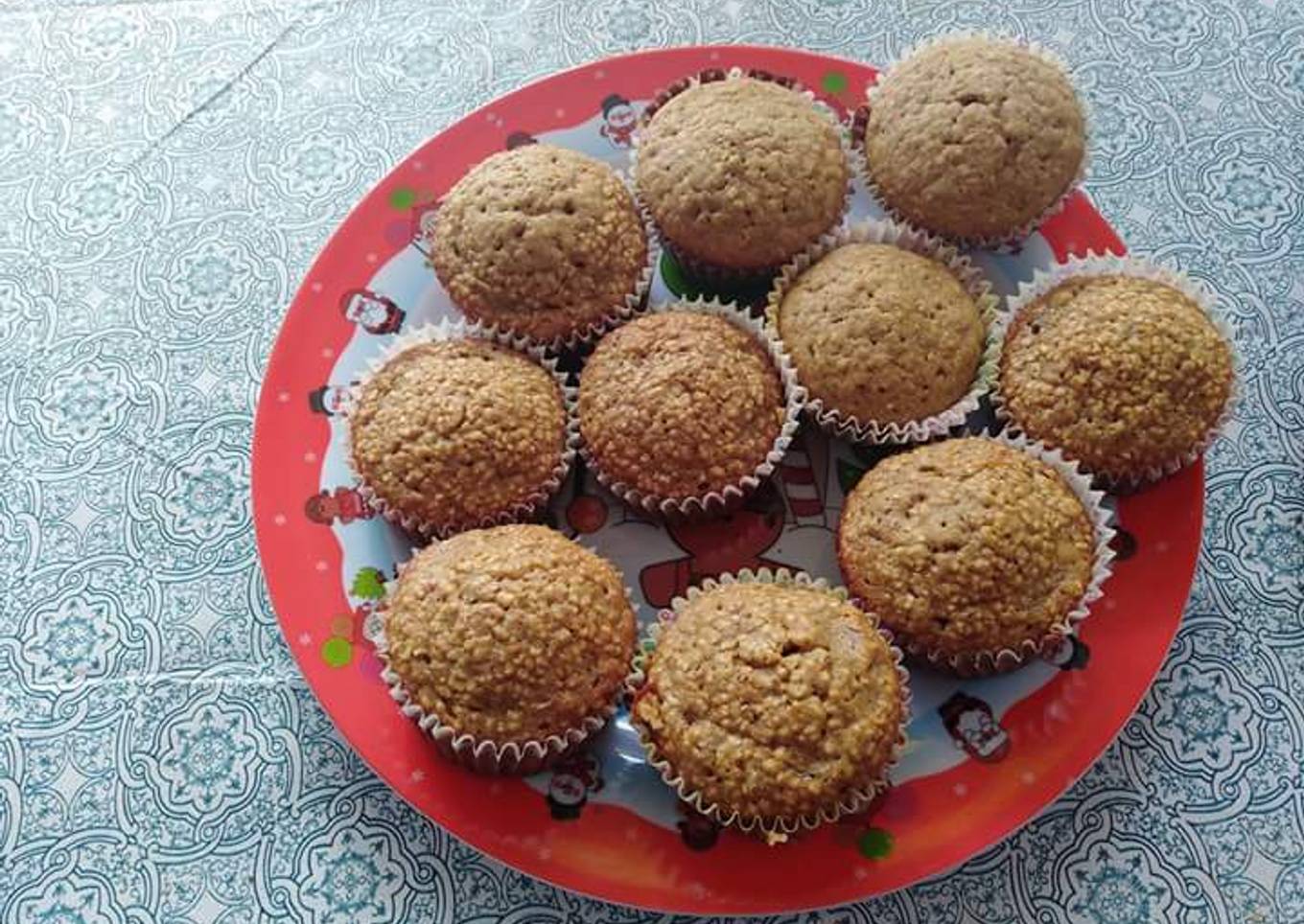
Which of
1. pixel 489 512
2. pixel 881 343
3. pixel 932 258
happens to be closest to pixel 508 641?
pixel 489 512

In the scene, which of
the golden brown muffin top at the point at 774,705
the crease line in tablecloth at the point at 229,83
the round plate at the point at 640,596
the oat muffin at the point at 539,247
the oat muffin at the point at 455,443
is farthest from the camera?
the crease line in tablecloth at the point at 229,83

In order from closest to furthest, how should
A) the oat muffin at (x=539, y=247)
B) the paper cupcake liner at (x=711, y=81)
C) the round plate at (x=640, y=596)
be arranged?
the round plate at (x=640, y=596) → the oat muffin at (x=539, y=247) → the paper cupcake liner at (x=711, y=81)

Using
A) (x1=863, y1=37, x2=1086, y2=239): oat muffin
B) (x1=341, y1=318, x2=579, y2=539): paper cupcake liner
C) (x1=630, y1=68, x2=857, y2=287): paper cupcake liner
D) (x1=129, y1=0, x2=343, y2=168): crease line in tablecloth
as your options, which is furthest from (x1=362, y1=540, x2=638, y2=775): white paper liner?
(x1=129, y1=0, x2=343, y2=168): crease line in tablecloth

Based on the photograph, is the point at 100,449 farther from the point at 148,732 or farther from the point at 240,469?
the point at 148,732

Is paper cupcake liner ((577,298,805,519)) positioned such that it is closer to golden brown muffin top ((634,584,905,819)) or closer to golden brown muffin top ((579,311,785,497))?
golden brown muffin top ((579,311,785,497))

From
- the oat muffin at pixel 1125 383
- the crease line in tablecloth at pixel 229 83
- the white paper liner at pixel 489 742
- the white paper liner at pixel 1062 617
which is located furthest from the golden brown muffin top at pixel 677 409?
the crease line in tablecloth at pixel 229 83

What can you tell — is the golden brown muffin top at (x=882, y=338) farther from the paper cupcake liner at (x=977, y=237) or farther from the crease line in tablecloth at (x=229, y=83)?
the crease line in tablecloth at (x=229, y=83)
